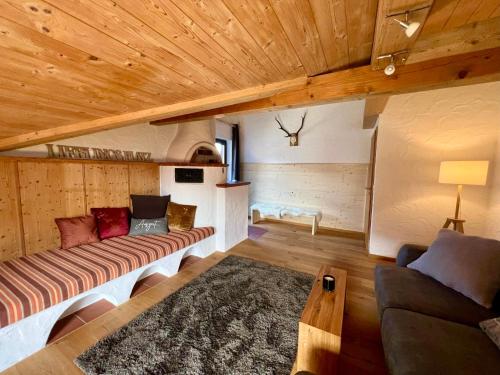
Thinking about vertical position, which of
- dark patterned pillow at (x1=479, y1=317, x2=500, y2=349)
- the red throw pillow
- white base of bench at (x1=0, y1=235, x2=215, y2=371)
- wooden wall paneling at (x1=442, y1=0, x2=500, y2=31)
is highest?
wooden wall paneling at (x1=442, y1=0, x2=500, y2=31)

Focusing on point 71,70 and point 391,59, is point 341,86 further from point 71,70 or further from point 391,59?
point 71,70

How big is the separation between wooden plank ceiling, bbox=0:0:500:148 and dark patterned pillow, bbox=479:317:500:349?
1621 millimetres

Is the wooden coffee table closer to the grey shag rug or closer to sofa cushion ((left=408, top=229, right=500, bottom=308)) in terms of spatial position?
the grey shag rug

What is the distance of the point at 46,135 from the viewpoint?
192cm

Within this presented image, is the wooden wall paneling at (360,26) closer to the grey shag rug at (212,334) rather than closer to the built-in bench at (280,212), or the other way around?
the grey shag rug at (212,334)

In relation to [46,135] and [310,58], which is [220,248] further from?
[310,58]

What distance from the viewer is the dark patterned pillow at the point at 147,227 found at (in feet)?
9.07

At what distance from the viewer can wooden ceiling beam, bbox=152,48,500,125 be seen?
1242 millimetres

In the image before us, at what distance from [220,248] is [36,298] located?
2.14m

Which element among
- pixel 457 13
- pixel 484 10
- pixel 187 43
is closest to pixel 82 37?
pixel 187 43

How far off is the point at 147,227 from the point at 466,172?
3861 mm

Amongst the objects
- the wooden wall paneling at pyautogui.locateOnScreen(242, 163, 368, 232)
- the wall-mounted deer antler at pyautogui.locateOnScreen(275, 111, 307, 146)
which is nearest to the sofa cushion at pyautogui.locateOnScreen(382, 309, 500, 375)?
the wooden wall paneling at pyautogui.locateOnScreen(242, 163, 368, 232)

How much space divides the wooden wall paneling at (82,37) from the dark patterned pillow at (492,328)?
2.33 m

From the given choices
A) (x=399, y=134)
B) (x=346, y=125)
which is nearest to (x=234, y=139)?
(x=346, y=125)
